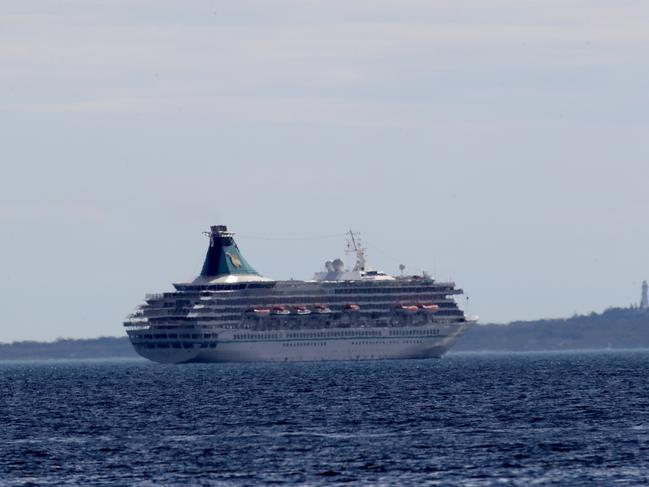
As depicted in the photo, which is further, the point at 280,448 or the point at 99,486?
Result: the point at 280,448

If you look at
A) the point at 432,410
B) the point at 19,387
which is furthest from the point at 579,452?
the point at 19,387

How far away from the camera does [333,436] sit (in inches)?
3364

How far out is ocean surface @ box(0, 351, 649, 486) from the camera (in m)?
67.4

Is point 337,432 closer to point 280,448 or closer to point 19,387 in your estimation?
point 280,448

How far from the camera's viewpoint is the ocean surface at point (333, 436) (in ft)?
221

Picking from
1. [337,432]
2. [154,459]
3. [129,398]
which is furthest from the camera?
[129,398]

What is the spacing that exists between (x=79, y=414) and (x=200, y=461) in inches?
1526

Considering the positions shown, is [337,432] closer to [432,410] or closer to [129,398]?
[432,410]

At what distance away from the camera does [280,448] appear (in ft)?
259

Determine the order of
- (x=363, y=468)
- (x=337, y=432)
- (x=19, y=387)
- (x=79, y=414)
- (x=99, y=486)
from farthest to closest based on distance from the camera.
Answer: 1. (x=19, y=387)
2. (x=79, y=414)
3. (x=337, y=432)
4. (x=363, y=468)
5. (x=99, y=486)

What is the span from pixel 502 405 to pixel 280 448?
116ft

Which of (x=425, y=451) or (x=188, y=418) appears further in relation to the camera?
(x=188, y=418)

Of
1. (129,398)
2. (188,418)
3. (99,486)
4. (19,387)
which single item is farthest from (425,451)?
(19,387)

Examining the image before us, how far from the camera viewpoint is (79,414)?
110 m
